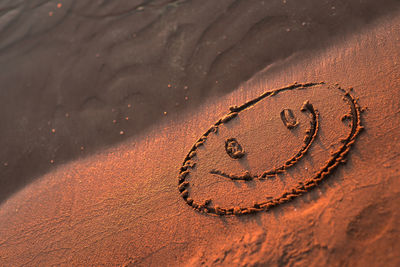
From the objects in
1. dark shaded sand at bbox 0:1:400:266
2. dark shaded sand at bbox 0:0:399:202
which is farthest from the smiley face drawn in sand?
dark shaded sand at bbox 0:0:399:202

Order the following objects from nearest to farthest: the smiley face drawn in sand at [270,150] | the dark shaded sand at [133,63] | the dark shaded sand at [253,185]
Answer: the dark shaded sand at [253,185]
the smiley face drawn in sand at [270,150]
the dark shaded sand at [133,63]

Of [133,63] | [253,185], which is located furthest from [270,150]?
[133,63]

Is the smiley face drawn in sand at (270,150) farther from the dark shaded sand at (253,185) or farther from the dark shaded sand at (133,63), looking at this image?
the dark shaded sand at (133,63)

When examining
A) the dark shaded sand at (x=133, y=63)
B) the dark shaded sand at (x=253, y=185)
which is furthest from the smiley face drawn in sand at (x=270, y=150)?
the dark shaded sand at (x=133, y=63)

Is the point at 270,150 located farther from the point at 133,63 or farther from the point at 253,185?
the point at 133,63

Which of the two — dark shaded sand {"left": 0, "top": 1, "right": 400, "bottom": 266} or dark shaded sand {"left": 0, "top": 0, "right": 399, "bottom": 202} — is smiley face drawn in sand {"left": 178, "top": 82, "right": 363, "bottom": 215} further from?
dark shaded sand {"left": 0, "top": 0, "right": 399, "bottom": 202}

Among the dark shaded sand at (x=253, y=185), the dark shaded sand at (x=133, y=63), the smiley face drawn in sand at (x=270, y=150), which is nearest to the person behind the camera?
the dark shaded sand at (x=253, y=185)

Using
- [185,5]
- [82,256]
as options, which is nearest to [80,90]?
[185,5]

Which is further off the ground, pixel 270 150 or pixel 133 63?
pixel 133 63
